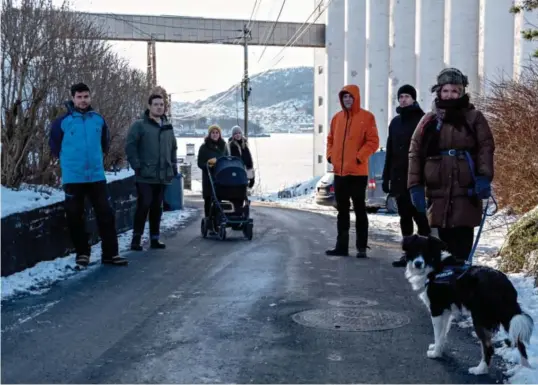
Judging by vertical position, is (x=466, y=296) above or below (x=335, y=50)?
below

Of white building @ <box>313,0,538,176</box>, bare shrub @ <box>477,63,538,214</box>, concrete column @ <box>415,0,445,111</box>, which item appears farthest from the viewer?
concrete column @ <box>415,0,445,111</box>

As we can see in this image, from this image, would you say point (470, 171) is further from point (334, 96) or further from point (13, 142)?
point (334, 96)

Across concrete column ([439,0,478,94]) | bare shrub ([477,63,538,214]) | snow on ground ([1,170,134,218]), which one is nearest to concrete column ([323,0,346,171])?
concrete column ([439,0,478,94])

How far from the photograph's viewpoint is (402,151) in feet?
27.7

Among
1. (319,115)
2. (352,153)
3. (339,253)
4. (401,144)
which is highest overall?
(319,115)

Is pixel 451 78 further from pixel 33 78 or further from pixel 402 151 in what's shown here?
pixel 33 78

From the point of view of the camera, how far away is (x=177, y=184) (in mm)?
17750

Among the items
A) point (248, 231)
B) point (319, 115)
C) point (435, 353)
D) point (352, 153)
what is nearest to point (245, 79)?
point (319, 115)

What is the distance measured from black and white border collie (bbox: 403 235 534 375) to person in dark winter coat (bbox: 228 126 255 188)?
310 inches

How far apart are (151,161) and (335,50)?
34690 millimetres

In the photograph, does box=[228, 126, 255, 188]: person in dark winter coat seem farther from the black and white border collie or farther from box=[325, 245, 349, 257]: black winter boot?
the black and white border collie

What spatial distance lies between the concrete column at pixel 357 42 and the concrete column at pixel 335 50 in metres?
2.23

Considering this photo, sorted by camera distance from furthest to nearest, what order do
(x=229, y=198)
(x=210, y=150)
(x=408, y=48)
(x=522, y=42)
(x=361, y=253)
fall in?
(x=408, y=48), (x=522, y=42), (x=210, y=150), (x=229, y=198), (x=361, y=253)

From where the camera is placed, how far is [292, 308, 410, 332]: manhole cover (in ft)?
19.0
